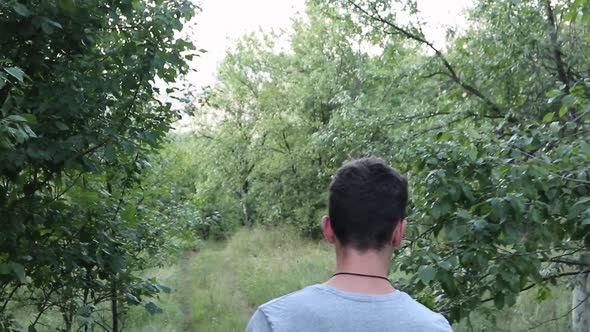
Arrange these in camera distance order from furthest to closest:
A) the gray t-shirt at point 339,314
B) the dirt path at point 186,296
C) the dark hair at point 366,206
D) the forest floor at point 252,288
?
the dirt path at point 186,296 → the forest floor at point 252,288 → the dark hair at point 366,206 → the gray t-shirt at point 339,314

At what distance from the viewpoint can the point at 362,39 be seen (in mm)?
10828

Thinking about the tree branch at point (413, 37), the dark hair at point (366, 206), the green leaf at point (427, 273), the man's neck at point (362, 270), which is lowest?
the green leaf at point (427, 273)

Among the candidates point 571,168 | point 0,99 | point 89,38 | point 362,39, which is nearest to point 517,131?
point 571,168

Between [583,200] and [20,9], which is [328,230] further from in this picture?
[20,9]

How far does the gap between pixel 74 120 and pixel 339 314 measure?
330cm

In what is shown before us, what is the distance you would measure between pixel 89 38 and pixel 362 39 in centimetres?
724

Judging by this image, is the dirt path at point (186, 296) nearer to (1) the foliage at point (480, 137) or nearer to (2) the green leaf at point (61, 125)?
(1) the foliage at point (480, 137)

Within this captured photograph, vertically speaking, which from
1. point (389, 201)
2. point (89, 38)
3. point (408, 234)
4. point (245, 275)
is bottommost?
point (245, 275)

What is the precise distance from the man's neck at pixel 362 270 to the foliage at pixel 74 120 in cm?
274

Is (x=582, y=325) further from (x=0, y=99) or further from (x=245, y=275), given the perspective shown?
(x=245, y=275)

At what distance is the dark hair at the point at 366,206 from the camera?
5.17 feet

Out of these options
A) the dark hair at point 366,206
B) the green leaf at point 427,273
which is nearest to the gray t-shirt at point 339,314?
the dark hair at point 366,206

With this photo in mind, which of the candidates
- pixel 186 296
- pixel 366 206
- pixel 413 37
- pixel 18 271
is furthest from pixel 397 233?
pixel 186 296

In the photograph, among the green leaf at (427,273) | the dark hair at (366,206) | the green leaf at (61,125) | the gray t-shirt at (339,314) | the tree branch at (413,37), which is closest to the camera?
the gray t-shirt at (339,314)
